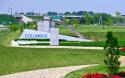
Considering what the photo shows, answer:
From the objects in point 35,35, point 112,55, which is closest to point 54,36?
point 35,35

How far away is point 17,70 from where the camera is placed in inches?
864

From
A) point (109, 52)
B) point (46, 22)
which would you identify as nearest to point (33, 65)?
point (109, 52)

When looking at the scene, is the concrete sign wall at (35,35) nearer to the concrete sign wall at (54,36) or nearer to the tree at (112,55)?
the concrete sign wall at (54,36)

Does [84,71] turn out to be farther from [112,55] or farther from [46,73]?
[112,55]

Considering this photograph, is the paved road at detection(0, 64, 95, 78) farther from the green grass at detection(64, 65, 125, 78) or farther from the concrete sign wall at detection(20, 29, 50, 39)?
the concrete sign wall at detection(20, 29, 50, 39)

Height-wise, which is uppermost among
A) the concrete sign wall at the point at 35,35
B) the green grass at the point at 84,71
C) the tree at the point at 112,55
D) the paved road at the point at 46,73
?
the tree at the point at 112,55

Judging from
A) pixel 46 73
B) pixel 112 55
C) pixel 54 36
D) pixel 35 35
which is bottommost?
pixel 35 35

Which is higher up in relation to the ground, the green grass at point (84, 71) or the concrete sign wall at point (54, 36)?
the green grass at point (84, 71)

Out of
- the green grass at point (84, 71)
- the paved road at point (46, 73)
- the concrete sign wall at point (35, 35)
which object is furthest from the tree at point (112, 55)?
the concrete sign wall at point (35, 35)

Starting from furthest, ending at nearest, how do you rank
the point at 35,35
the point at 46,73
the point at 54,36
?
1. the point at 35,35
2. the point at 54,36
3. the point at 46,73

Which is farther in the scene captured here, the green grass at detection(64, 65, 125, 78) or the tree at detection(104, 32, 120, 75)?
the green grass at detection(64, 65, 125, 78)

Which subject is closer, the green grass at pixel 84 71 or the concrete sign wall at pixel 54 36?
the green grass at pixel 84 71

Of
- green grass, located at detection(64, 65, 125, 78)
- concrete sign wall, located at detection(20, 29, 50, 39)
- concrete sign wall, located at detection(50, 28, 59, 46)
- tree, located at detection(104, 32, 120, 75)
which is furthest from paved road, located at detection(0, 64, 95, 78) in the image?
concrete sign wall, located at detection(20, 29, 50, 39)

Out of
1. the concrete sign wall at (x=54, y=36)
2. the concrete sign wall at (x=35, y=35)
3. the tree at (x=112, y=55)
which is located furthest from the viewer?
the concrete sign wall at (x=35, y=35)
